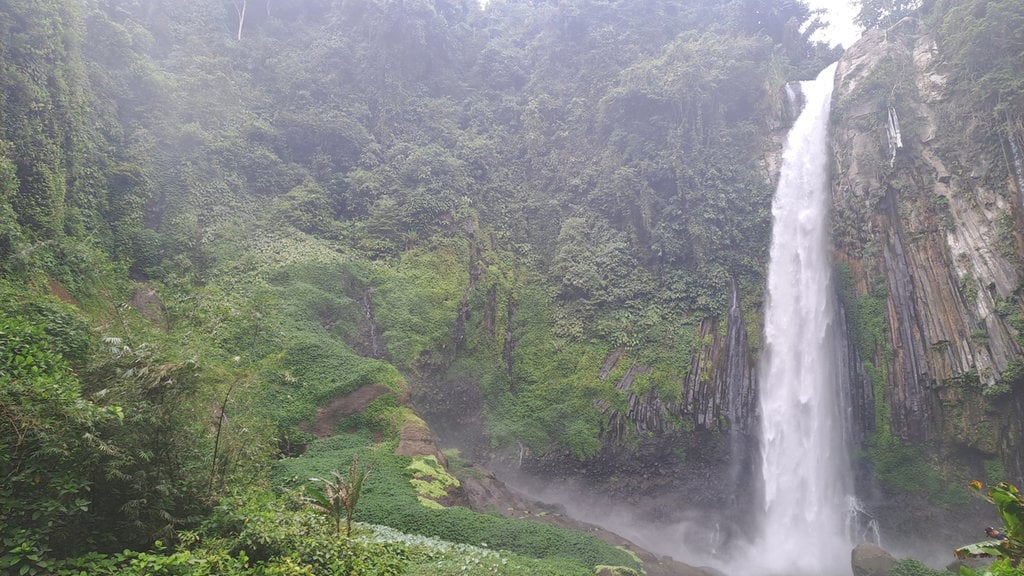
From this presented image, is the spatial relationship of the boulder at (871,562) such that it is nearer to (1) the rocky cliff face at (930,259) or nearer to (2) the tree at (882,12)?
(1) the rocky cliff face at (930,259)

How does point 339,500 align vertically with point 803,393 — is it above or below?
below

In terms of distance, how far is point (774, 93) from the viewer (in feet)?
100.0

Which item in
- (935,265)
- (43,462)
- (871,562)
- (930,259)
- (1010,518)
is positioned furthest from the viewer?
(930,259)

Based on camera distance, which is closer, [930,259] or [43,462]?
[43,462]

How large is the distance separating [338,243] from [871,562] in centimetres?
2477

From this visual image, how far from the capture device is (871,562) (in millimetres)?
15922

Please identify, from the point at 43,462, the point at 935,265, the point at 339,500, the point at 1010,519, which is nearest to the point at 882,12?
the point at 935,265

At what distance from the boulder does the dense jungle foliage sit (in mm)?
7790

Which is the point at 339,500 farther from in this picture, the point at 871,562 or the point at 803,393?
the point at 803,393

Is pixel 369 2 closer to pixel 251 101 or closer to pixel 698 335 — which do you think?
pixel 251 101

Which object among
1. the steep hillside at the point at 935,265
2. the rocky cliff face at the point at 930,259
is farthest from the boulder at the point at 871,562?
the rocky cliff face at the point at 930,259

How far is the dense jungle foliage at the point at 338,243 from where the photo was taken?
6109 mm

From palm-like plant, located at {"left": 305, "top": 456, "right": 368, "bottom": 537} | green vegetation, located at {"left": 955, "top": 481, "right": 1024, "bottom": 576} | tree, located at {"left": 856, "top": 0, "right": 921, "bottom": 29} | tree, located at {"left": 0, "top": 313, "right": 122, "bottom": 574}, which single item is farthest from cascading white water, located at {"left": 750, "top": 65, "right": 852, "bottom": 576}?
tree, located at {"left": 0, "top": 313, "right": 122, "bottom": 574}

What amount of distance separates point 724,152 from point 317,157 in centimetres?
2347
